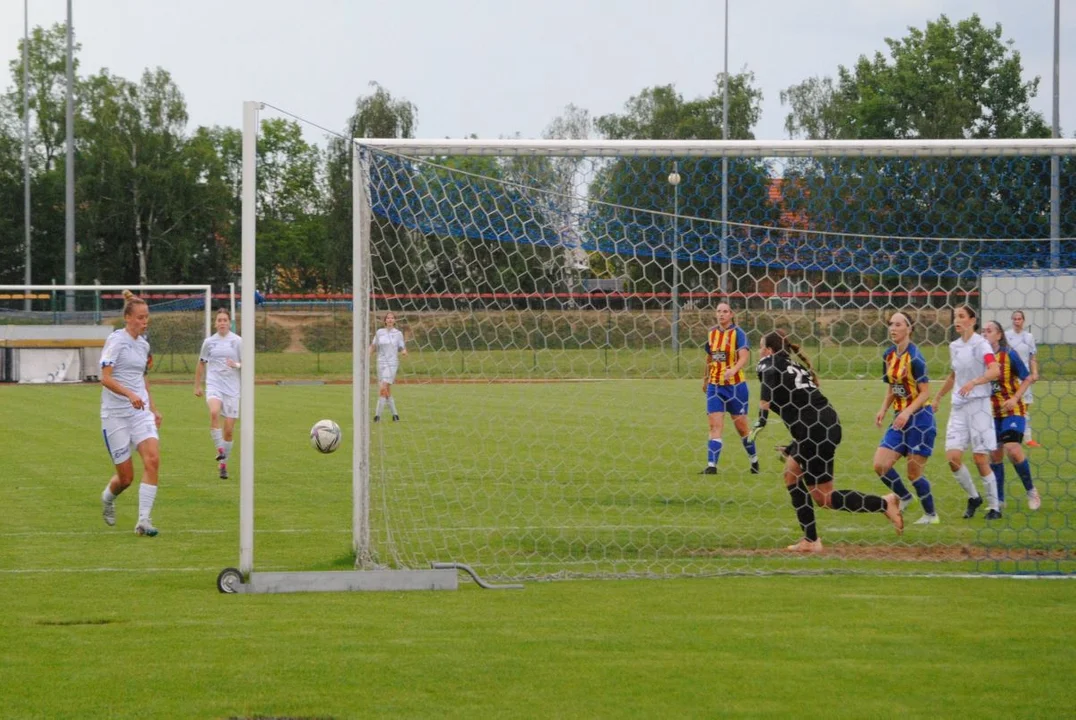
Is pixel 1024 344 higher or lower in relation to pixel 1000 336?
lower

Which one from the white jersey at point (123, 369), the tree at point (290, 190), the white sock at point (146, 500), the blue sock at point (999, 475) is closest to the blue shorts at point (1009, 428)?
the blue sock at point (999, 475)

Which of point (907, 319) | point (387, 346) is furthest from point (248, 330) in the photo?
point (387, 346)

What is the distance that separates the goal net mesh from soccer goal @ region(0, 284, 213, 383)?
21318mm

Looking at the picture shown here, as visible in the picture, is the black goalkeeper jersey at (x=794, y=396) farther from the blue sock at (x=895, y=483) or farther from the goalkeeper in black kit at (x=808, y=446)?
the blue sock at (x=895, y=483)

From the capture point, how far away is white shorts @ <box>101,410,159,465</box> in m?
10.5

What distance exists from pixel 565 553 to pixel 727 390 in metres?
5.81

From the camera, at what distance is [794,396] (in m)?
9.67

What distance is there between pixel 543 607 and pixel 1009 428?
610 cm

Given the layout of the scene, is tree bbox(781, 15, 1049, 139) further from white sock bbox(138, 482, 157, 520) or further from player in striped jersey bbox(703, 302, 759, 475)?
white sock bbox(138, 482, 157, 520)

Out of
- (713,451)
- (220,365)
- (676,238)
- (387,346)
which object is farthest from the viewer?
(387,346)

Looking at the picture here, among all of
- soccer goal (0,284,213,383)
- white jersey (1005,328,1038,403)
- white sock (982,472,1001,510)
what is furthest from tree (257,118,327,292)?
soccer goal (0,284,213,383)

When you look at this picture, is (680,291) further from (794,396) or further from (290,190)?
(290,190)

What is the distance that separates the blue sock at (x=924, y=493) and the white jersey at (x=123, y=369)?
648cm

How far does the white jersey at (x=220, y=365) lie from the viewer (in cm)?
1513
